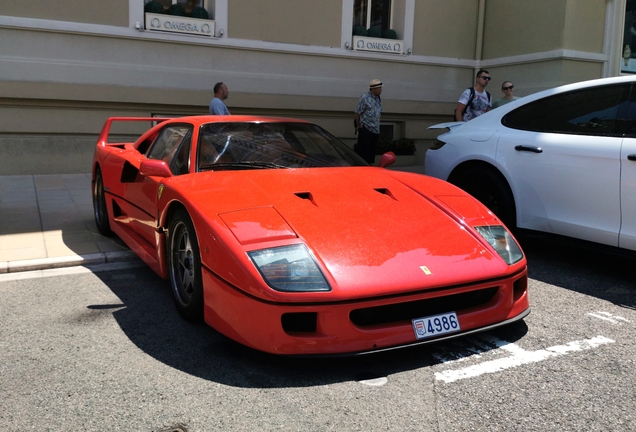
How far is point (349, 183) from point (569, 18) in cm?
870

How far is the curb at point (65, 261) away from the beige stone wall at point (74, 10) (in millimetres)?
5742

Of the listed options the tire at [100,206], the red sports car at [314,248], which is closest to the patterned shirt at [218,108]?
the tire at [100,206]

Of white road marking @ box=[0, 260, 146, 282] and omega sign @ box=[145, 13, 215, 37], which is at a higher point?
omega sign @ box=[145, 13, 215, 37]

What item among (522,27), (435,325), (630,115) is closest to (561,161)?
(630,115)

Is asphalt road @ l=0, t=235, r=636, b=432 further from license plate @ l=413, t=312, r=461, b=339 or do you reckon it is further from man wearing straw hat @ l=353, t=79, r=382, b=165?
man wearing straw hat @ l=353, t=79, r=382, b=165

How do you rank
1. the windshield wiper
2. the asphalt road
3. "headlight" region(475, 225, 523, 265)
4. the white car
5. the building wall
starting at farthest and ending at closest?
the building wall → the white car → the windshield wiper → "headlight" region(475, 225, 523, 265) → the asphalt road

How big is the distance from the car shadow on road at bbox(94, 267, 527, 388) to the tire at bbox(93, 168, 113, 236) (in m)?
2.22

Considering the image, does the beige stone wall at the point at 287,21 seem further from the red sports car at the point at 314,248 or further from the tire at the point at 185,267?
the tire at the point at 185,267

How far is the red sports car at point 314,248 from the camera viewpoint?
10.1ft

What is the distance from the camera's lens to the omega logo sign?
10.4 metres

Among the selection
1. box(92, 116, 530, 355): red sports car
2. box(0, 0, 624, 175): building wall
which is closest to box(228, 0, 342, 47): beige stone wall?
box(0, 0, 624, 175): building wall

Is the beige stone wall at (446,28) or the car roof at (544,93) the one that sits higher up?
the beige stone wall at (446,28)

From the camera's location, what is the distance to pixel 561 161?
5043 millimetres

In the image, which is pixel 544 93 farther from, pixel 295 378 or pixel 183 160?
pixel 295 378
